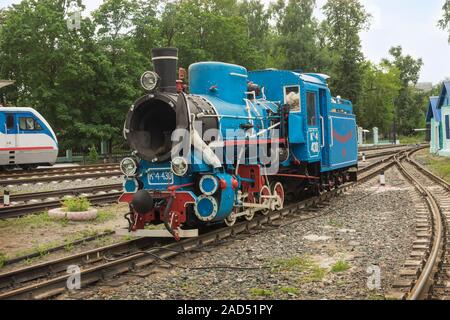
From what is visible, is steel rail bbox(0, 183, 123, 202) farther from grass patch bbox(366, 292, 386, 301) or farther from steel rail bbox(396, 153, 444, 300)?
grass patch bbox(366, 292, 386, 301)

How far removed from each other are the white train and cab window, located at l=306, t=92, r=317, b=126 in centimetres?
1551

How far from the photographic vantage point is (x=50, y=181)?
61.5 ft

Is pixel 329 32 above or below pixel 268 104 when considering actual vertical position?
above

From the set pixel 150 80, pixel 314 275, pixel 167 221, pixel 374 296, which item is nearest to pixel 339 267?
pixel 314 275

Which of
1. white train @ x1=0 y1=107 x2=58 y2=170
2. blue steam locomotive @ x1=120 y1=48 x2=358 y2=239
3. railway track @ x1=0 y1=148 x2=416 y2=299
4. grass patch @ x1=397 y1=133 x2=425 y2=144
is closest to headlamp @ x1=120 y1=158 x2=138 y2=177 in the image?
blue steam locomotive @ x1=120 y1=48 x2=358 y2=239

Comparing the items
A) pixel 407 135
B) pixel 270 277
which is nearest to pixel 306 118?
pixel 270 277

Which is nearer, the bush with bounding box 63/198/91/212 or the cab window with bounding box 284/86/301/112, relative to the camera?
the bush with bounding box 63/198/91/212

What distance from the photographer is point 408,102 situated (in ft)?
292

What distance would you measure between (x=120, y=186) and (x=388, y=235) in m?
10.4

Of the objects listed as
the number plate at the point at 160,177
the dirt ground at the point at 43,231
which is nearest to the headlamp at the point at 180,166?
the number plate at the point at 160,177

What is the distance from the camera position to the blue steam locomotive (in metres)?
8.28

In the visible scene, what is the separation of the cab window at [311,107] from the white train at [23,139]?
50.9 feet

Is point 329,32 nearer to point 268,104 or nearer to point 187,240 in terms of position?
point 268,104

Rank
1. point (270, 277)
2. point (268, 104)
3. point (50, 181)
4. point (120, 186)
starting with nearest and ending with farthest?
point (270, 277)
point (268, 104)
point (120, 186)
point (50, 181)
